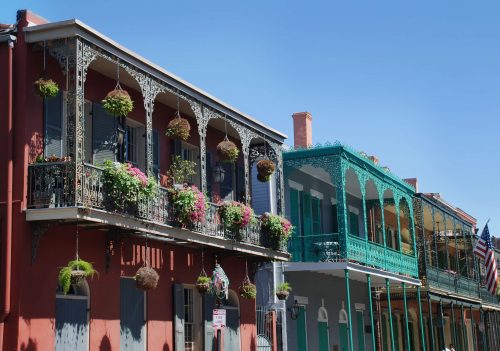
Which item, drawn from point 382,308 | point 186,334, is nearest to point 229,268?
point 186,334

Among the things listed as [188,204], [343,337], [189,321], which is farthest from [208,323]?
[343,337]

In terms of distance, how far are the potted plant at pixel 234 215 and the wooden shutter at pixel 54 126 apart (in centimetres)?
465

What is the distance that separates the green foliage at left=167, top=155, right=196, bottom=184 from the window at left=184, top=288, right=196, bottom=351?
2.51 m

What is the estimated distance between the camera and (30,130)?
43.2 ft

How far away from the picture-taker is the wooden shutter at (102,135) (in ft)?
48.9

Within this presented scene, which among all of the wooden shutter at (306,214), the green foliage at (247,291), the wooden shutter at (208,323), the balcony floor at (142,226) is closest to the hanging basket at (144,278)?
the balcony floor at (142,226)

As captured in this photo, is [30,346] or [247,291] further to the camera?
[247,291]

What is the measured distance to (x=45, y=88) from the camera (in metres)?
12.8

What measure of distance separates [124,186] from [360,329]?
54.2 ft

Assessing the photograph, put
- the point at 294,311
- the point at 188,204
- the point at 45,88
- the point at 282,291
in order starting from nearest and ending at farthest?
1. the point at 45,88
2. the point at 188,204
3. the point at 282,291
4. the point at 294,311

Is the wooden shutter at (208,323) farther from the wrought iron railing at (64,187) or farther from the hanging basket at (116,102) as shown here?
the hanging basket at (116,102)

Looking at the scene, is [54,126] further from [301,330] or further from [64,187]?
[301,330]

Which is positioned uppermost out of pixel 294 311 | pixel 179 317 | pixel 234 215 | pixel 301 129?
pixel 301 129

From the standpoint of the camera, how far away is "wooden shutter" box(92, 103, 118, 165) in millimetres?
14914
